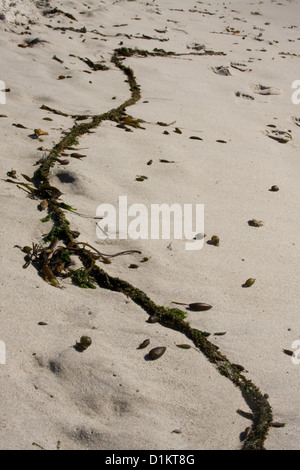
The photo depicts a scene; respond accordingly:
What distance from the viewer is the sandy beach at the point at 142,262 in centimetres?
167

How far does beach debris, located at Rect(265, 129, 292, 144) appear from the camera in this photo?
4180mm

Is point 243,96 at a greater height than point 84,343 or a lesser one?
greater

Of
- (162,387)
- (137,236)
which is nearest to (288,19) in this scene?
(137,236)

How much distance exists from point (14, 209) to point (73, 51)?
11.0 ft

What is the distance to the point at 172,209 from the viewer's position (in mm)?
2959

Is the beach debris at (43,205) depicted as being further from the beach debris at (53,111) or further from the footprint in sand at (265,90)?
the footprint in sand at (265,90)

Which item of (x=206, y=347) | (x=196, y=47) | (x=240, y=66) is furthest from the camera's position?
(x=196, y=47)

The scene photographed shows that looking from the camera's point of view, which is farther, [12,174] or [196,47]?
[196,47]

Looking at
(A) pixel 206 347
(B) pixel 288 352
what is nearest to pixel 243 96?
(B) pixel 288 352

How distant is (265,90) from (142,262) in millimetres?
3511

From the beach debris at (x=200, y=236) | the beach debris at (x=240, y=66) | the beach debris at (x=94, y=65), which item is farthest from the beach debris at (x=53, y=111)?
the beach debris at (x=240, y=66)

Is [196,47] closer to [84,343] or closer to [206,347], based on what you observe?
[206,347]

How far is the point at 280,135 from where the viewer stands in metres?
4.28

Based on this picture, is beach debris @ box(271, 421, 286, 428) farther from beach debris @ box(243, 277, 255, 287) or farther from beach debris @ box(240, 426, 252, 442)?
beach debris @ box(243, 277, 255, 287)
